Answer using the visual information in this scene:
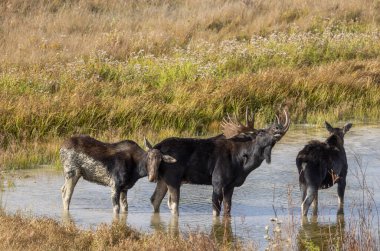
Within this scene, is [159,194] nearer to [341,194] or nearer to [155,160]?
[155,160]

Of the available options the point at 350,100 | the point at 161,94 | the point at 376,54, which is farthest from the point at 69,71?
the point at 376,54

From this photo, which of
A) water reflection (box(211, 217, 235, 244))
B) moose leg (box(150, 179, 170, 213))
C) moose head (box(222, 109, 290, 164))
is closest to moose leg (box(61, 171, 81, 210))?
moose leg (box(150, 179, 170, 213))

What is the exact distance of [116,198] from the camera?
1163 centimetres

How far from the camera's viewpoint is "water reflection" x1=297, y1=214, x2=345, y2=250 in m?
10.4

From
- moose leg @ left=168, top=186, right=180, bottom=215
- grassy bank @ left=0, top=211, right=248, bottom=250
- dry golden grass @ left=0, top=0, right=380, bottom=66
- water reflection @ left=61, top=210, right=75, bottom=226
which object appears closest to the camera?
grassy bank @ left=0, top=211, right=248, bottom=250

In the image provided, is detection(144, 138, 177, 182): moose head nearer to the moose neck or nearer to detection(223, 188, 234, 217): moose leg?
the moose neck

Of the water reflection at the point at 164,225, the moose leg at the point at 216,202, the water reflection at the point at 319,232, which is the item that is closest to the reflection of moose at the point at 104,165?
the water reflection at the point at 164,225

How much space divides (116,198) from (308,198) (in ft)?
7.38

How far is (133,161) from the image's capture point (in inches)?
468

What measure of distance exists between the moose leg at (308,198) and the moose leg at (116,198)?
2.16 metres

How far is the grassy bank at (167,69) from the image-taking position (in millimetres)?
16359

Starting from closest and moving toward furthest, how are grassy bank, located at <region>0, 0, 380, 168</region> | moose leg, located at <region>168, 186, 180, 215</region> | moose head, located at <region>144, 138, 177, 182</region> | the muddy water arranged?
the muddy water → moose head, located at <region>144, 138, 177, 182</region> → moose leg, located at <region>168, 186, 180, 215</region> → grassy bank, located at <region>0, 0, 380, 168</region>

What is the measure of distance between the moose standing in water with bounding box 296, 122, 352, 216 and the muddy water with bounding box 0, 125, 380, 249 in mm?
199

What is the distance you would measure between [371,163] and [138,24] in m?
13.1
